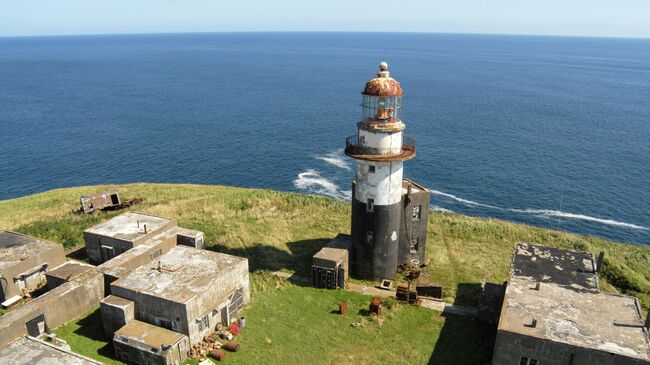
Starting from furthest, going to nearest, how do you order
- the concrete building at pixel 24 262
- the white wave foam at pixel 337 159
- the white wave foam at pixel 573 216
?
the white wave foam at pixel 337 159
the white wave foam at pixel 573 216
the concrete building at pixel 24 262

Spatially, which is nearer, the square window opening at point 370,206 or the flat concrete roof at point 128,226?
the square window opening at point 370,206

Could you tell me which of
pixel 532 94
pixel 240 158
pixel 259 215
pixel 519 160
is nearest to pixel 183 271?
pixel 259 215

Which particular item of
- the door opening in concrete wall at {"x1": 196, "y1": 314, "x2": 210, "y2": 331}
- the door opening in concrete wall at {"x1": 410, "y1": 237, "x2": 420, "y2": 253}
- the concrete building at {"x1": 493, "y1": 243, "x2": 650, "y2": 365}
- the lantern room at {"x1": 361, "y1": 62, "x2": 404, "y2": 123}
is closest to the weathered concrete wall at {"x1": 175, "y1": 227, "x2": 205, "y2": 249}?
the door opening in concrete wall at {"x1": 196, "y1": 314, "x2": 210, "y2": 331}

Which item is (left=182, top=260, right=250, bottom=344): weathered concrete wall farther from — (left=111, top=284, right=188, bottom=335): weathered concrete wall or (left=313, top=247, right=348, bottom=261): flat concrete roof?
(left=313, top=247, right=348, bottom=261): flat concrete roof

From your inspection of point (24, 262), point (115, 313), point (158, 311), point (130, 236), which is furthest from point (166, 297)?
point (24, 262)

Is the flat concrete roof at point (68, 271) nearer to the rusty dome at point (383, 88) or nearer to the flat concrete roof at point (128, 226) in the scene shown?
Answer: the flat concrete roof at point (128, 226)

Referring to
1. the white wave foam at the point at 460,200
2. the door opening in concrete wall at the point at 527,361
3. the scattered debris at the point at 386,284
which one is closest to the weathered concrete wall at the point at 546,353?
the door opening in concrete wall at the point at 527,361

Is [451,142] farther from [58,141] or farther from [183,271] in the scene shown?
[58,141]
